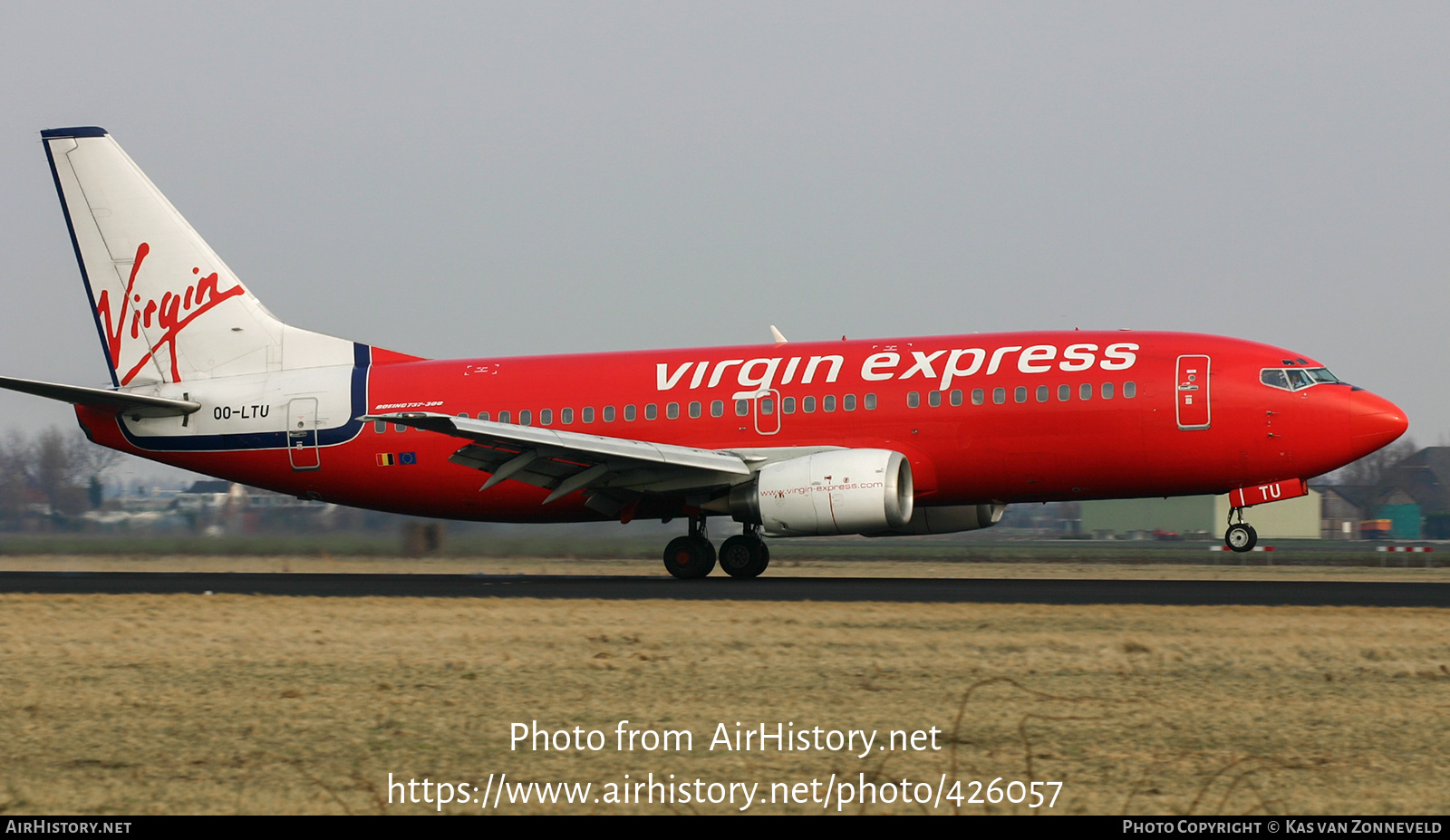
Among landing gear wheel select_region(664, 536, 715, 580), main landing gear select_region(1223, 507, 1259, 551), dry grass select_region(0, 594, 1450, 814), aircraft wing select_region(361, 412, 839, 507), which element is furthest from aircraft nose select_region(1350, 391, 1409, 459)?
landing gear wheel select_region(664, 536, 715, 580)

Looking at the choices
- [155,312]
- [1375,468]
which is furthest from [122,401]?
[1375,468]

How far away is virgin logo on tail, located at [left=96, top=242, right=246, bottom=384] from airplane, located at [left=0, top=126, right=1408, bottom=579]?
4 cm

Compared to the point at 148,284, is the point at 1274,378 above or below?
below

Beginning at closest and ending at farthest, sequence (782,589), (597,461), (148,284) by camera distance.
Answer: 1. (782,589)
2. (597,461)
3. (148,284)

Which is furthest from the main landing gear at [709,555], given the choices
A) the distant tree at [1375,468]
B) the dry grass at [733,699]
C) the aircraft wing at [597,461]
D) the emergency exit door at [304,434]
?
the distant tree at [1375,468]

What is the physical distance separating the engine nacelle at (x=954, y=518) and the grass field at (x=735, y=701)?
8293mm

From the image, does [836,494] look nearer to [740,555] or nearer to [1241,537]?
[740,555]

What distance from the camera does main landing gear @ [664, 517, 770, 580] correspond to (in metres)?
25.6

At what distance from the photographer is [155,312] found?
2938cm

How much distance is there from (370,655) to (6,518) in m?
32.2

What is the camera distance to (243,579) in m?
26.0

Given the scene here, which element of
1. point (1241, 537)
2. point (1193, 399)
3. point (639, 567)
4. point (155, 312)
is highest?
point (155, 312)

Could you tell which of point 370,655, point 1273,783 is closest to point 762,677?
point 370,655

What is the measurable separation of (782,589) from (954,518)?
584 cm
